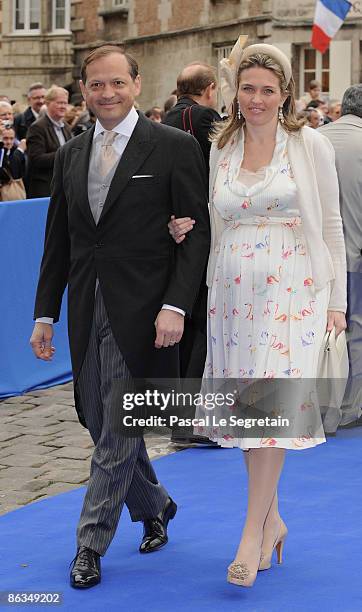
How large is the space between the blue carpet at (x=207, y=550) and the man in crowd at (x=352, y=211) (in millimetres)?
1264

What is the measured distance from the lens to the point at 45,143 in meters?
12.2

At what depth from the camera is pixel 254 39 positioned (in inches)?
1221

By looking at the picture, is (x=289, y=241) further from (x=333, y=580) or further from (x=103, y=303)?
(x=333, y=580)

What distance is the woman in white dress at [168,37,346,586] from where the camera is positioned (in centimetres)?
511

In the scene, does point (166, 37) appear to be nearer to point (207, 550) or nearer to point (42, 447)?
point (42, 447)

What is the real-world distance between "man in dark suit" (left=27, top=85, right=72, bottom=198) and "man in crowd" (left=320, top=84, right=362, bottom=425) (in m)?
4.21

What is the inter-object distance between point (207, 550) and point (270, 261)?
134 cm

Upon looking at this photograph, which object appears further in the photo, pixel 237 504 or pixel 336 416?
pixel 336 416

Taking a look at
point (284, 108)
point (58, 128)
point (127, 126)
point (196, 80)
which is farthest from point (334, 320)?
point (58, 128)

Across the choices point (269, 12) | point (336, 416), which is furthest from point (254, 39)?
point (336, 416)

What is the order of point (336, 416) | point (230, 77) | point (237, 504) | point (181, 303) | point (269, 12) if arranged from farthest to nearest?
point (269, 12) < point (336, 416) < point (237, 504) < point (230, 77) < point (181, 303)

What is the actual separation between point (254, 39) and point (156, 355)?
2668 cm

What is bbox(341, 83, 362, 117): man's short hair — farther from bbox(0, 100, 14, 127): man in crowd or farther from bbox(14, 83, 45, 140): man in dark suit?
bbox(14, 83, 45, 140): man in dark suit

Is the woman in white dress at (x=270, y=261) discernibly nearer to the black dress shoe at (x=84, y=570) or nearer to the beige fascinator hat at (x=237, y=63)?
the beige fascinator hat at (x=237, y=63)
